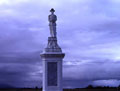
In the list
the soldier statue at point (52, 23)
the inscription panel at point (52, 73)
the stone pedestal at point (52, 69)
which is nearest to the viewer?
the stone pedestal at point (52, 69)

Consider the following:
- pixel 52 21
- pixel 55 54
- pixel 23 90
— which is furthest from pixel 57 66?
pixel 23 90

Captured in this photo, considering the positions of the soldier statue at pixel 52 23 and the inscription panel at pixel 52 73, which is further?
the soldier statue at pixel 52 23

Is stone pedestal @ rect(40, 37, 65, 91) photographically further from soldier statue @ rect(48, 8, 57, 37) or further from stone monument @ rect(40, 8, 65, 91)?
soldier statue @ rect(48, 8, 57, 37)

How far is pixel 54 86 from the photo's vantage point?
2484cm

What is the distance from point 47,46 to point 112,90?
829 centimetres

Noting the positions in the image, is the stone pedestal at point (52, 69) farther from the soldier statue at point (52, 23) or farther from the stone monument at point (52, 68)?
the soldier statue at point (52, 23)

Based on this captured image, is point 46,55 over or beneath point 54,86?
over

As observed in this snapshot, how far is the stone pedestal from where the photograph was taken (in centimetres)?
2484

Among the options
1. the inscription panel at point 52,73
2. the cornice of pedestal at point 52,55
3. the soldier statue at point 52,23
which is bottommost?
the inscription panel at point 52,73

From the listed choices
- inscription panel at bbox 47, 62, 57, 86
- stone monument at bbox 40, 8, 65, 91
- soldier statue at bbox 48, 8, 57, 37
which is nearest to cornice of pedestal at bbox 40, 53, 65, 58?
stone monument at bbox 40, 8, 65, 91

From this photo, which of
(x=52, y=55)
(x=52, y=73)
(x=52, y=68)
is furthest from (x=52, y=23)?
(x=52, y=73)

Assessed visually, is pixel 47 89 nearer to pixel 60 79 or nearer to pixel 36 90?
pixel 60 79

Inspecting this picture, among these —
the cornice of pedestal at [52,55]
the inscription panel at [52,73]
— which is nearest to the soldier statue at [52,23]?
the cornice of pedestal at [52,55]

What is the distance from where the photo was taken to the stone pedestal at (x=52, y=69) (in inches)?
978
